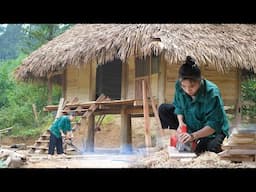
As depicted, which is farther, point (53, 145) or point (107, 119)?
point (107, 119)

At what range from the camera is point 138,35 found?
5.18m

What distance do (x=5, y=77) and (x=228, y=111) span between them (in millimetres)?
1918

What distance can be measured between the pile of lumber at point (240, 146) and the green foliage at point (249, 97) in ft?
1.46

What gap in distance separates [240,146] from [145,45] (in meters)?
1.56

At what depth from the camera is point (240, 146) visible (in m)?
4.04

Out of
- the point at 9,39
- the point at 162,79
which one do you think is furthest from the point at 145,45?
the point at 9,39

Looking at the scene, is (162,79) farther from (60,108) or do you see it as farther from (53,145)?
(53,145)

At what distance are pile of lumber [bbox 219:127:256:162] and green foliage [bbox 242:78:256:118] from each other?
445mm

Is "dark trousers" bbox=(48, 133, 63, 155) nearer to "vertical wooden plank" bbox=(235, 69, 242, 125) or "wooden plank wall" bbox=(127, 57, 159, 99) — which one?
"wooden plank wall" bbox=(127, 57, 159, 99)

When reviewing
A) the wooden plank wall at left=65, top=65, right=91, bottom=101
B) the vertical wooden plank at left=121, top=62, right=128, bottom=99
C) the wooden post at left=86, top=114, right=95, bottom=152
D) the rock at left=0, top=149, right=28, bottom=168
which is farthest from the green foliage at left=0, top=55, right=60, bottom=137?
the vertical wooden plank at left=121, top=62, right=128, bottom=99

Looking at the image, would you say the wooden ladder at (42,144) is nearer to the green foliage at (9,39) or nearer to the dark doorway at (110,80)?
the green foliage at (9,39)

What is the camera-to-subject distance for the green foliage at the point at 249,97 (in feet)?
15.2
